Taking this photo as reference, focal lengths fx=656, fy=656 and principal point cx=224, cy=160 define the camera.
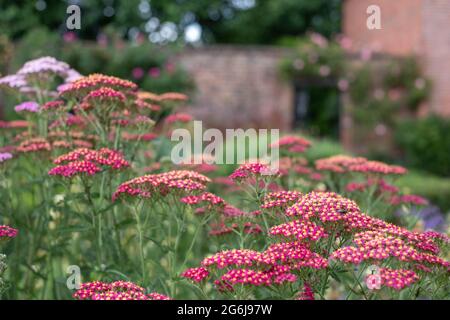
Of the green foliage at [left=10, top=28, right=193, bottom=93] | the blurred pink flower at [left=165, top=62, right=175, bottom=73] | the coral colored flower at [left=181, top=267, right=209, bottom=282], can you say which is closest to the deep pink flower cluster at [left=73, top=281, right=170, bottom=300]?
the coral colored flower at [left=181, top=267, right=209, bottom=282]

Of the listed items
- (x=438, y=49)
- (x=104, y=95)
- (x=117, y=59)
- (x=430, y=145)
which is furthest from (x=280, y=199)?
(x=438, y=49)

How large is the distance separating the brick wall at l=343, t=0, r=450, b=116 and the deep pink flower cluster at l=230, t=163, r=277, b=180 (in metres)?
12.8

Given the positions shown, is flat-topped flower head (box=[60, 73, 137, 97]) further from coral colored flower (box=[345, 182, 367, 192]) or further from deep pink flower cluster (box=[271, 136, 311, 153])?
coral colored flower (box=[345, 182, 367, 192])

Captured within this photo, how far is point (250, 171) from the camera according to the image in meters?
2.58

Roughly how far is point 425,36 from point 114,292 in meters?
13.9

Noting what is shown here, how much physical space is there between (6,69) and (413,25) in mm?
8844

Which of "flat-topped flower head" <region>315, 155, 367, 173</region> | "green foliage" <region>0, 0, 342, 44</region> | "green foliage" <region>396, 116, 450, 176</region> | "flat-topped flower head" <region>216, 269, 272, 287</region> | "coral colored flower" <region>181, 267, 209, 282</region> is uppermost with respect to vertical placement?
"green foliage" <region>0, 0, 342, 44</region>

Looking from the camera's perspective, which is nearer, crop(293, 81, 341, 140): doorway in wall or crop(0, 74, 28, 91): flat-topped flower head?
crop(0, 74, 28, 91): flat-topped flower head

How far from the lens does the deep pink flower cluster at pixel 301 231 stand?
2084 mm

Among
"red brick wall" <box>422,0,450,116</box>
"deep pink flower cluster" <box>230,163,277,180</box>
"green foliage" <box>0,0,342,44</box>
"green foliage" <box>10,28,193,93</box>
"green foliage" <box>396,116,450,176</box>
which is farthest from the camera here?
"green foliage" <box>0,0,342,44</box>

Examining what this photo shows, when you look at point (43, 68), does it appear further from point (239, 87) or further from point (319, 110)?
point (319, 110)

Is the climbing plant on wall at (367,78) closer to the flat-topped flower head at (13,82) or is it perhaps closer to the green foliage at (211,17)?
the green foliage at (211,17)

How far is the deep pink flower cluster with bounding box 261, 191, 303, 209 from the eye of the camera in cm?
237
